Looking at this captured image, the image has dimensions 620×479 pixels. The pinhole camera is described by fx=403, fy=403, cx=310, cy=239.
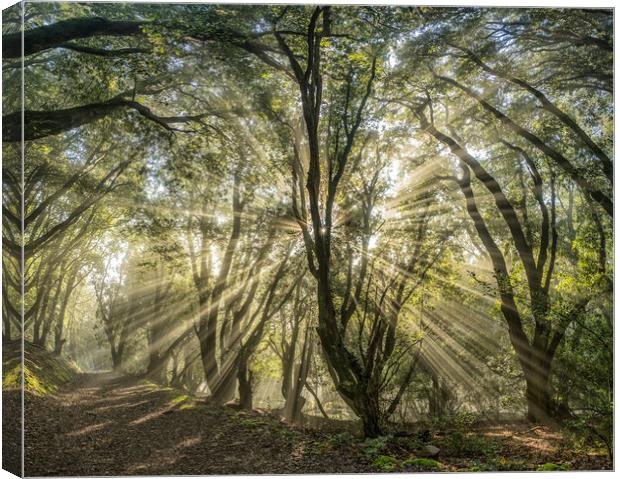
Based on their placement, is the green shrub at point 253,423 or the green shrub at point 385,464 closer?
the green shrub at point 385,464

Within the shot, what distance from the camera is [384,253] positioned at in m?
5.79

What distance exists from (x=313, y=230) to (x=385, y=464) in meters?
3.00

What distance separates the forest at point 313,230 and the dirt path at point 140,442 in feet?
0.08

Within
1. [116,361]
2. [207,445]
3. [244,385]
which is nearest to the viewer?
[207,445]

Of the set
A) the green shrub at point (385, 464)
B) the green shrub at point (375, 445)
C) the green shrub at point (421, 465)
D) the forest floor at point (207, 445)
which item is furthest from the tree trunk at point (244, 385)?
the green shrub at point (421, 465)

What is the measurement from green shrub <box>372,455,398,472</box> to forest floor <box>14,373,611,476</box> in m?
0.01

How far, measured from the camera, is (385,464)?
186 inches

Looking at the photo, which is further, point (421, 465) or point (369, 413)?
point (369, 413)

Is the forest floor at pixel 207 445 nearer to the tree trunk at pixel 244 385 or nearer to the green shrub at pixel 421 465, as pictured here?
the green shrub at pixel 421 465

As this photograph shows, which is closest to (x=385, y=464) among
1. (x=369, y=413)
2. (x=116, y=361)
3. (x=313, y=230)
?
(x=369, y=413)

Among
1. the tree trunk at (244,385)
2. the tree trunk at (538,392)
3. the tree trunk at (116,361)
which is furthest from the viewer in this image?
the tree trunk at (244,385)

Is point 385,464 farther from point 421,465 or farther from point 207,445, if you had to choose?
point 207,445

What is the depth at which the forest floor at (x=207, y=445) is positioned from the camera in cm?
448

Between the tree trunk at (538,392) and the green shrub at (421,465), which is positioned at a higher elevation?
the tree trunk at (538,392)
